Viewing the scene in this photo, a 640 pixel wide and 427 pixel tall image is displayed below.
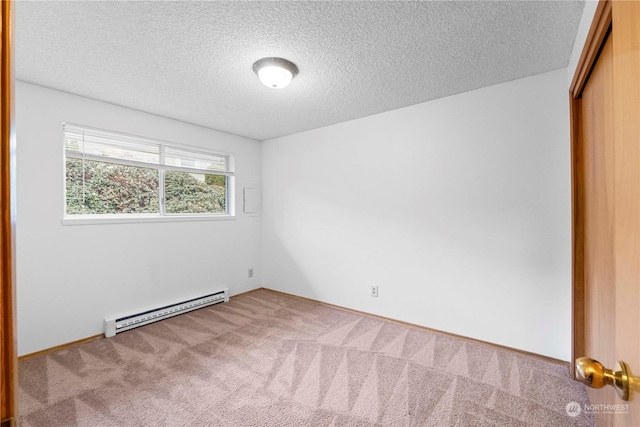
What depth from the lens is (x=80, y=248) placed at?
2564mm

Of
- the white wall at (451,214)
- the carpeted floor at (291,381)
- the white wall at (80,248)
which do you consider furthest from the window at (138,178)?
the carpeted floor at (291,381)

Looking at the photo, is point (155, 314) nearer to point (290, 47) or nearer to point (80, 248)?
point (80, 248)

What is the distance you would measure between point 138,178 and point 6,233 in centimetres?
303

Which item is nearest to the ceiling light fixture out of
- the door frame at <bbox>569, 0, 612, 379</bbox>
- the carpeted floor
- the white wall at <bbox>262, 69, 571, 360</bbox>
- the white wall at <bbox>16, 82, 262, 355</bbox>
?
the white wall at <bbox>262, 69, 571, 360</bbox>

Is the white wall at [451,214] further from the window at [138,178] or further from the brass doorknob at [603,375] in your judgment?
the brass doorknob at [603,375]

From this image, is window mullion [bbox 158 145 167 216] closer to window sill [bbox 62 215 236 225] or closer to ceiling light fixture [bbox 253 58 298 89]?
window sill [bbox 62 215 236 225]

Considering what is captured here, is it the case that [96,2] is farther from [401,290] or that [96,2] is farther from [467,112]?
[401,290]

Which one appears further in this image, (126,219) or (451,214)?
(126,219)

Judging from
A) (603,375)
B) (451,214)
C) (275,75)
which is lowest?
(603,375)

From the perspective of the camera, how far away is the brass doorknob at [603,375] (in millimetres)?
534

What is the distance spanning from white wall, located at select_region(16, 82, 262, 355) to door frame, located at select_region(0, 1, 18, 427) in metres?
2.59
